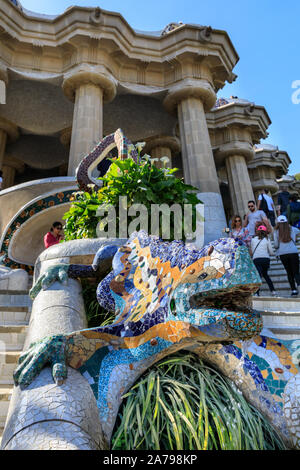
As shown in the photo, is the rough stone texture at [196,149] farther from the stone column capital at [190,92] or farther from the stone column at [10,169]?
the stone column at [10,169]

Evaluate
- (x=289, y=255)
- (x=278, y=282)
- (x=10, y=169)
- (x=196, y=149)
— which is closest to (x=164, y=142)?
(x=196, y=149)

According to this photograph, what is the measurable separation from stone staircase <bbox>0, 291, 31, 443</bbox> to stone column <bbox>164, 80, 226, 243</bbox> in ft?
31.1

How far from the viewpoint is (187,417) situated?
2.03 meters

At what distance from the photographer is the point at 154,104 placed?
60.0ft

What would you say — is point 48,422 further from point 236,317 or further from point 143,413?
point 236,317

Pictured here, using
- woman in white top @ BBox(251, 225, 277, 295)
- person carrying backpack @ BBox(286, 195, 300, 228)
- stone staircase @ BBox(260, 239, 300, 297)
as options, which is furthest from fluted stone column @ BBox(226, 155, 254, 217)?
woman in white top @ BBox(251, 225, 277, 295)

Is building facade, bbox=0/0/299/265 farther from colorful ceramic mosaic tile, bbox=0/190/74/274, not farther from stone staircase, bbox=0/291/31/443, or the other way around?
stone staircase, bbox=0/291/31/443

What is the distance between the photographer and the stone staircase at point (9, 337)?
2747 millimetres

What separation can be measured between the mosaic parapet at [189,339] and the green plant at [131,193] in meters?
2.22

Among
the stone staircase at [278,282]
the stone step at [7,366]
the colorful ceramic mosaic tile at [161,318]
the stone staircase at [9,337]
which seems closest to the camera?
the colorful ceramic mosaic tile at [161,318]

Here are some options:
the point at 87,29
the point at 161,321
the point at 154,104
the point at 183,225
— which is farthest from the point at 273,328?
the point at 154,104

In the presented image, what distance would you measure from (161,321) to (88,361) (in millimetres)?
506

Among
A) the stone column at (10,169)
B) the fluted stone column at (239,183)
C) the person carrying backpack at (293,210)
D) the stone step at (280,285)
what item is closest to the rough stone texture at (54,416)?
the stone step at (280,285)

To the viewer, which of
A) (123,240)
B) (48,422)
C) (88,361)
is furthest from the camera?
(123,240)
